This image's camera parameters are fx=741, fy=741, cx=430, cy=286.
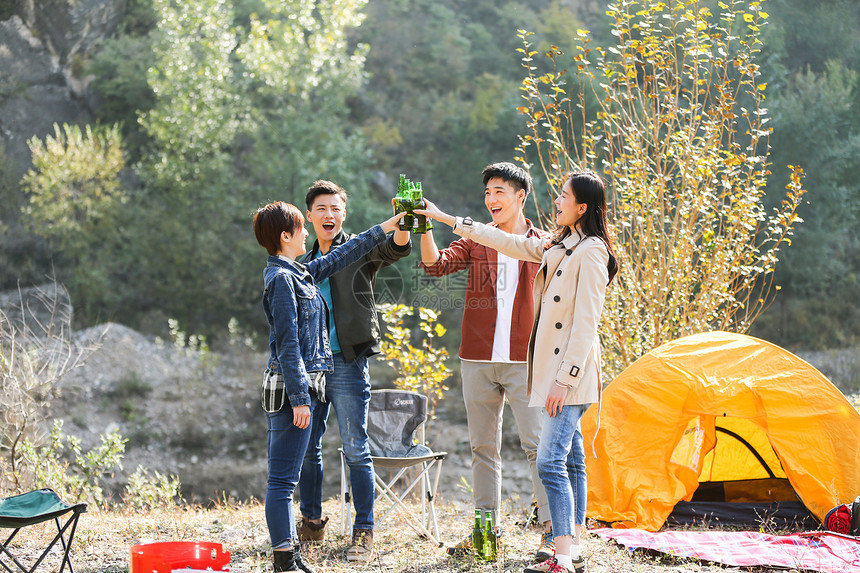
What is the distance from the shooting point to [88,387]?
11414 mm

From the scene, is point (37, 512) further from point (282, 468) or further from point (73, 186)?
point (73, 186)

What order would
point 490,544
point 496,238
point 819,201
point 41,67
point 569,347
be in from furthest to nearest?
1. point 41,67
2. point 819,201
3. point 490,544
4. point 496,238
5. point 569,347

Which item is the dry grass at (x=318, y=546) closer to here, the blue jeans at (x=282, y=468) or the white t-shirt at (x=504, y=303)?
the blue jeans at (x=282, y=468)

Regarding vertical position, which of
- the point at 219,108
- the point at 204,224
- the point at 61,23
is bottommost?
the point at 204,224

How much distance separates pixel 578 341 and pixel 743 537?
157 centimetres

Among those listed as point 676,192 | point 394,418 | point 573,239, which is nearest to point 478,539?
point 394,418

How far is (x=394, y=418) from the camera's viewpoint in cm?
349

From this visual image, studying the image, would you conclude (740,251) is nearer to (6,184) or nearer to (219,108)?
(219,108)

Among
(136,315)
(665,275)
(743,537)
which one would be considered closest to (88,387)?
(136,315)

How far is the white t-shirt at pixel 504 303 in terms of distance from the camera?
9.68 feet

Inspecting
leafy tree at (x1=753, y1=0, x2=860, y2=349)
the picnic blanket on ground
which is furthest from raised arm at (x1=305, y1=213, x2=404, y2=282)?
leafy tree at (x1=753, y1=0, x2=860, y2=349)

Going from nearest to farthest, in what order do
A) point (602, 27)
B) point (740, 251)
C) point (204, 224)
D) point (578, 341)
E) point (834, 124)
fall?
1. point (578, 341)
2. point (740, 251)
3. point (834, 124)
4. point (204, 224)
5. point (602, 27)

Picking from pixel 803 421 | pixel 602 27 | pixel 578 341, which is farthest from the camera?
pixel 602 27

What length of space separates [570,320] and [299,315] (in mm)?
930
